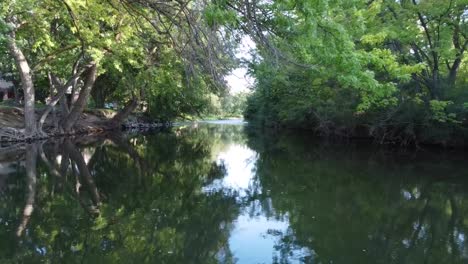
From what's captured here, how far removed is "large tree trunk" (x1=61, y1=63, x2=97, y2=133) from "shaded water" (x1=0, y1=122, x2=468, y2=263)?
1104 cm

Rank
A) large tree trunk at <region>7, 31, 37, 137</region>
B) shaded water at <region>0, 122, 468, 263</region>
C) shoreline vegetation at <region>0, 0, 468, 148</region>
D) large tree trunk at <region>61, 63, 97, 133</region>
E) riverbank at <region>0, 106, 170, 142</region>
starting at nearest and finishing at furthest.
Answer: shoreline vegetation at <region>0, 0, 468, 148</region> → shaded water at <region>0, 122, 468, 263</region> → large tree trunk at <region>7, 31, 37, 137</region> → riverbank at <region>0, 106, 170, 142</region> → large tree trunk at <region>61, 63, 97, 133</region>

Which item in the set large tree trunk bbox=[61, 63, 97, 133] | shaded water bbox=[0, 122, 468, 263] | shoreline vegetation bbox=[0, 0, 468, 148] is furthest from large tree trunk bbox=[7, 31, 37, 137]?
shaded water bbox=[0, 122, 468, 263]

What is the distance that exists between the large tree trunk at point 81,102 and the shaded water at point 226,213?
36.2 feet

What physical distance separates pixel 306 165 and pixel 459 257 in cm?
1062

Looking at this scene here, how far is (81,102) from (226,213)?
2153cm

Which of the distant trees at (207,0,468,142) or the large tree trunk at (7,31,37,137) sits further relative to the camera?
the large tree trunk at (7,31,37,137)

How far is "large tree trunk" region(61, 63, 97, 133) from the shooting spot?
2698 centimetres

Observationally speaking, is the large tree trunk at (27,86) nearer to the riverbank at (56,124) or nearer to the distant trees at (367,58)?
the riverbank at (56,124)

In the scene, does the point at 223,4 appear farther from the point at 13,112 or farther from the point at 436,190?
the point at 13,112

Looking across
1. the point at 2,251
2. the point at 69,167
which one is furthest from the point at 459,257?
the point at 69,167

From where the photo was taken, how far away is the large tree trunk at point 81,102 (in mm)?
26983

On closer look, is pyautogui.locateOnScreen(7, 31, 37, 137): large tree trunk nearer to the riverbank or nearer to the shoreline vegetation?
the shoreline vegetation

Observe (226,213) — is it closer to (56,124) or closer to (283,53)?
(283,53)

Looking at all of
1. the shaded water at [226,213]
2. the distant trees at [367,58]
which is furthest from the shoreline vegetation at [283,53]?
the shaded water at [226,213]
